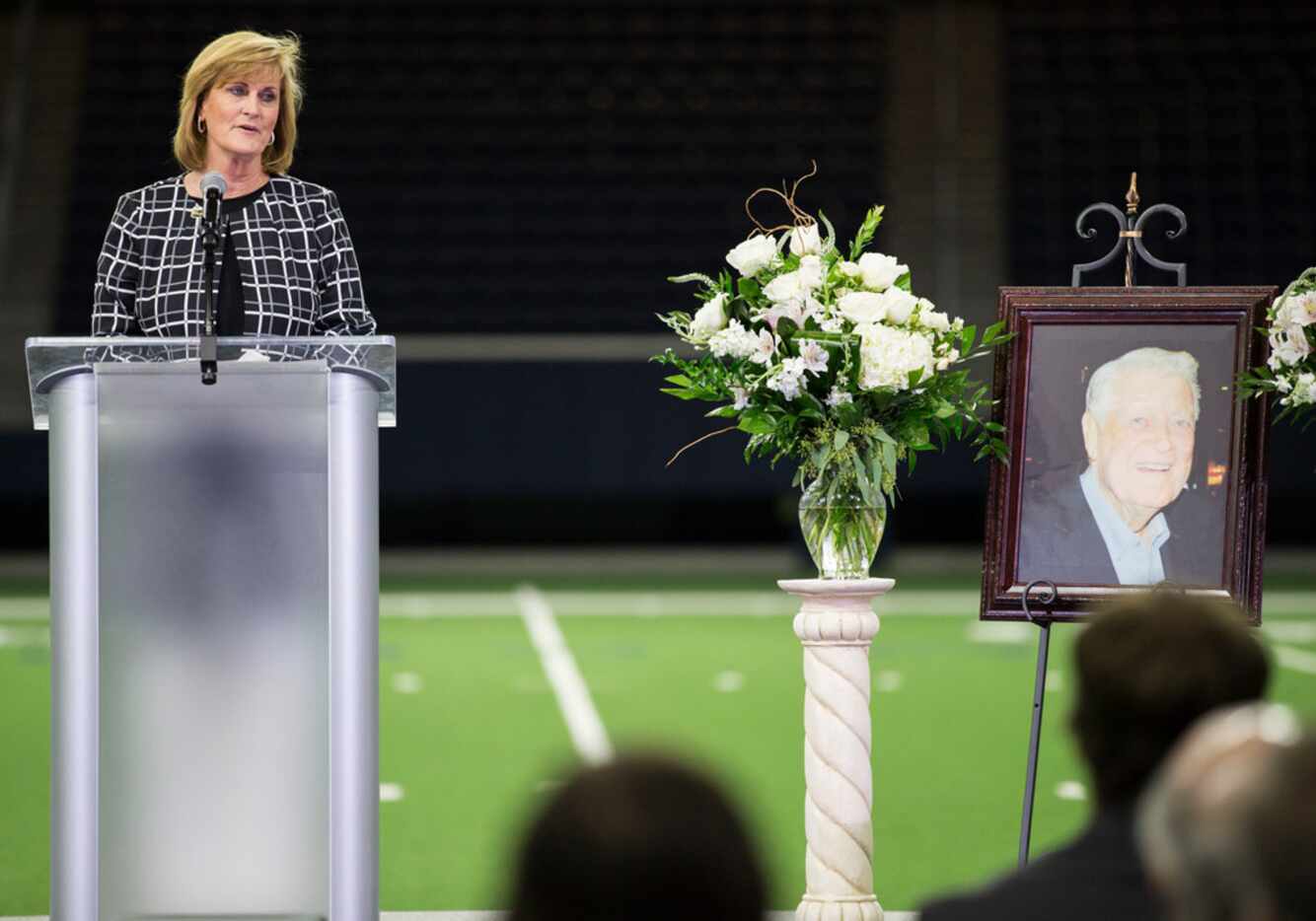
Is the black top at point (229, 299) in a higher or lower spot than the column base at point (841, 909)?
higher

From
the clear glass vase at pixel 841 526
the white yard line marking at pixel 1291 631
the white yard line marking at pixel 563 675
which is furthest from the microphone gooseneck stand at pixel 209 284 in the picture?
the white yard line marking at pixel 1291 631

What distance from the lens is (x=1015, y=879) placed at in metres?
1.75

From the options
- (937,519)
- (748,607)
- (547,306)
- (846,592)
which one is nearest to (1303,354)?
(846,592)

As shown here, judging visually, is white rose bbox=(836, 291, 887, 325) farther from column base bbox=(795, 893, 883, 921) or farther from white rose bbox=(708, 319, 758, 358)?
column base bbox=(795, 893, 883, 921)

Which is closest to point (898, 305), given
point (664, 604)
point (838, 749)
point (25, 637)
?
point (838, 749)

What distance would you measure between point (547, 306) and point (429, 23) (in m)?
3.82

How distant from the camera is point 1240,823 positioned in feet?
3.76

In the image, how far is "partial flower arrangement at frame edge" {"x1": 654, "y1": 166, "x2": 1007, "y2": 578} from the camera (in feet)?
12.5

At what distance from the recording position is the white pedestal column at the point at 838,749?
3924mm

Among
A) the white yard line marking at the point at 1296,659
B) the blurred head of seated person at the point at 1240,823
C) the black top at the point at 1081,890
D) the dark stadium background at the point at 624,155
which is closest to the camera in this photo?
the blurred head of seated person at the point at 1240,823

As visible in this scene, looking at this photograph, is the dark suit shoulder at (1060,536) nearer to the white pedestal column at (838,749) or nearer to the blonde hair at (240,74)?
the white pedestal column at (838,749)

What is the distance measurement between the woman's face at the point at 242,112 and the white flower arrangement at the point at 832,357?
86cm

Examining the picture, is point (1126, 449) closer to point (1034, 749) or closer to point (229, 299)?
point (1034, 749)

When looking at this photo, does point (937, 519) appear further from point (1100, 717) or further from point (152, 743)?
point (1100, 717)
